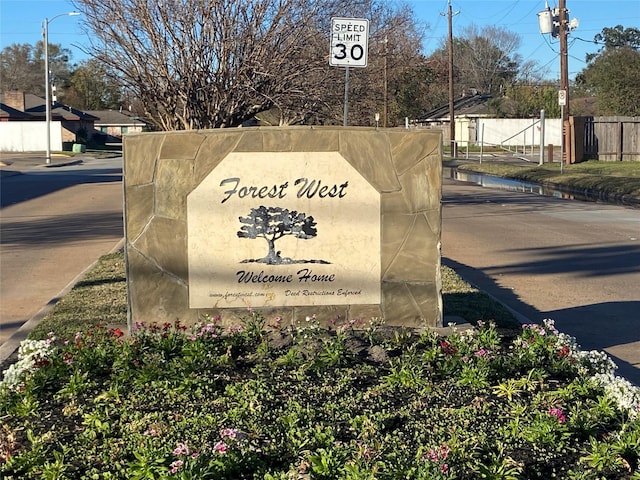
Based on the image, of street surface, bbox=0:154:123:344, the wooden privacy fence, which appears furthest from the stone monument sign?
the wooden privacy fence

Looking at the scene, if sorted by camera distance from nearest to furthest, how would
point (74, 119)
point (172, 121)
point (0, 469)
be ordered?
point (0, 469)
point (172, 121)
point (74, 119)

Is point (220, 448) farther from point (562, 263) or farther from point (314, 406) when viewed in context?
point (562, 263)

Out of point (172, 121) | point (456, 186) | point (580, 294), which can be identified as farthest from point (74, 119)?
point (580, 294)

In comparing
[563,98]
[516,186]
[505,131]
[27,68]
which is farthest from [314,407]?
[27,68]

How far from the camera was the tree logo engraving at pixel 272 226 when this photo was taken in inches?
261

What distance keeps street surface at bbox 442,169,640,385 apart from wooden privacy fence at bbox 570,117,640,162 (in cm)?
2015

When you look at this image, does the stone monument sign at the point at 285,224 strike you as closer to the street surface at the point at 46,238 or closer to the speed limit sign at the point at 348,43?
the street surface at the point at 46,238

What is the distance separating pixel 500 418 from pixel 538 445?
398 mm

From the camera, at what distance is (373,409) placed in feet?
15.6

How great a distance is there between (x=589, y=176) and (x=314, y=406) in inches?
1090

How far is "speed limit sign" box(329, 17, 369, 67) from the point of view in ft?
35.8

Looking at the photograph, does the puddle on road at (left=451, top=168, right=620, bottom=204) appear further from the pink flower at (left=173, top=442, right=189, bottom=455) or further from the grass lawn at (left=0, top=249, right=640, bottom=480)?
Result: the pink flower at (left=173, top=442, right=189, bottom=455)

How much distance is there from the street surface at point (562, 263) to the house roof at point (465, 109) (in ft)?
161

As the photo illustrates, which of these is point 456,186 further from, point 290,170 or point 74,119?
point 74,119
